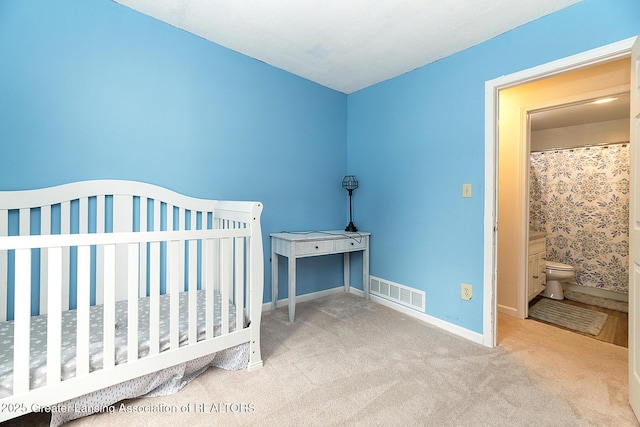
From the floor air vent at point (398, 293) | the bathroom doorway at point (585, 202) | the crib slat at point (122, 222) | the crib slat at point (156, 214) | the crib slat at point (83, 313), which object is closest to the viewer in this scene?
the crib slat at point (83, 313)

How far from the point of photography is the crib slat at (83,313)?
118 centimetres

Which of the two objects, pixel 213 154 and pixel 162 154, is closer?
pixel 162 154

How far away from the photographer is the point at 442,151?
2301mm

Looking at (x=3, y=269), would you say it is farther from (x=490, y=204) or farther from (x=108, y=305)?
(x=490, y=204)

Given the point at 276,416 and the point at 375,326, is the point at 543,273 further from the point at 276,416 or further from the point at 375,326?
the point at 276,416

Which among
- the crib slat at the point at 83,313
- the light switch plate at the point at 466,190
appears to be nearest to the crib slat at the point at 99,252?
the crib slat at the point at 83,313

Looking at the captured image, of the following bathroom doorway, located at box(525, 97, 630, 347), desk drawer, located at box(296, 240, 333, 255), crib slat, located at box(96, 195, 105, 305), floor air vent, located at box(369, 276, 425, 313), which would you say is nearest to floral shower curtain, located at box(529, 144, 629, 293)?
bathroom doorway, located at box(525, 97, 630, 347)

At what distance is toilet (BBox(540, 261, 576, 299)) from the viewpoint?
310cm

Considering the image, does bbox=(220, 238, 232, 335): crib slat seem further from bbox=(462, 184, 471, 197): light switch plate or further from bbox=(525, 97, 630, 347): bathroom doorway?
bbox=(525, 97, 630, 347): bathroom doorway

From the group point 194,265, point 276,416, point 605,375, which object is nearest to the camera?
point 276,416

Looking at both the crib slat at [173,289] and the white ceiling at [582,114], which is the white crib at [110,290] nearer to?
the crib slat at [173,289]

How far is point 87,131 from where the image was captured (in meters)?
1.75

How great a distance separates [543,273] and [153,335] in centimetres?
374

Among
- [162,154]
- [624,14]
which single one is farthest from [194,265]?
[624,14]
